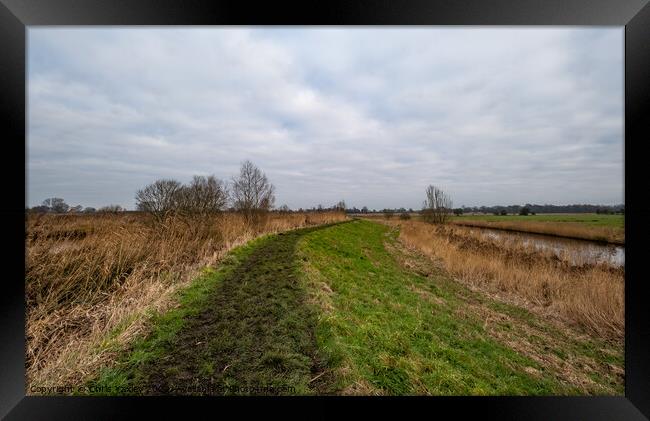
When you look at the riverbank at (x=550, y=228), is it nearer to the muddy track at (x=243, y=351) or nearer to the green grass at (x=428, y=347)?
the green grass at (x=428, y=347)

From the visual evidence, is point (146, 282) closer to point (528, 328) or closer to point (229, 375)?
point (229, 375)

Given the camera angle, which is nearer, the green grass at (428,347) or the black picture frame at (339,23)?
the black picture frame at (339,23)

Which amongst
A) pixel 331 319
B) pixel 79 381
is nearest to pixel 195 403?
pixel 79 381

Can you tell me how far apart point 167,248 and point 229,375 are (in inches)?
162

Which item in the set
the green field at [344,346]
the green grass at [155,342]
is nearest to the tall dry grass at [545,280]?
the green field at [344,346]

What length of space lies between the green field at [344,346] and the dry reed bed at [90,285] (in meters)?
0.36

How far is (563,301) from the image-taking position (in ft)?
18.2

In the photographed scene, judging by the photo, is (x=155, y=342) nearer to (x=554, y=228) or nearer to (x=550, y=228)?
(x=554, y=228)

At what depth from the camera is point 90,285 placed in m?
3.90

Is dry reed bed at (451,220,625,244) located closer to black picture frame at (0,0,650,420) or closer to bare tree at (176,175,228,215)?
black picture frame at (0,0,650,420)

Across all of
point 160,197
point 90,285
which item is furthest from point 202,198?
point 90,285

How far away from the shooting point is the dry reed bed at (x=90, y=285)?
8.60 feet

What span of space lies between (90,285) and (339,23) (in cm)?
508

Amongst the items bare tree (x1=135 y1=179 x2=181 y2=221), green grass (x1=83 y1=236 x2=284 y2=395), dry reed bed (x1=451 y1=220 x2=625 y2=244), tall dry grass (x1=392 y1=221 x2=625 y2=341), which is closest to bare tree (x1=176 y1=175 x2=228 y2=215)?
bare tree (x1=135 y1=179 x2=181 y2=221)
